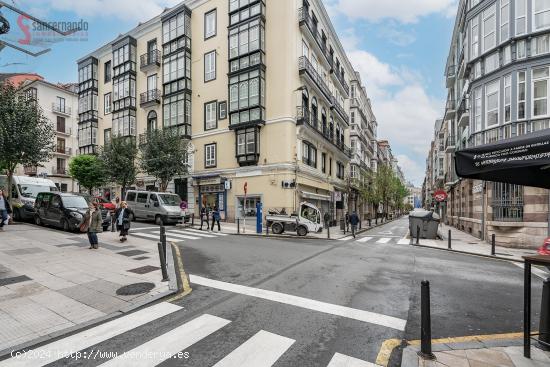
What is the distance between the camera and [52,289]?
6.28 metres

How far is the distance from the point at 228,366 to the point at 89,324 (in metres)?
2.66

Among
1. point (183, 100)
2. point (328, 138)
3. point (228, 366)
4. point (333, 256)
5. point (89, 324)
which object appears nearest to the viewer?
point (228, 366)

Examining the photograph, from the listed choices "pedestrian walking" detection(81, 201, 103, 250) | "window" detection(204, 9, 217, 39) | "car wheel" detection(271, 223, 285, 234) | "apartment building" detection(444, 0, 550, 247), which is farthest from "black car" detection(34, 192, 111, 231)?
"apartment building" detection(444, 0, 550, 247)

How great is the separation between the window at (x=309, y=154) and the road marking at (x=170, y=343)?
20.3m

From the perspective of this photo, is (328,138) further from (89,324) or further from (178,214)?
(89,324)

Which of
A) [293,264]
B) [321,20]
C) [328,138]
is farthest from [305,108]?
[293,264]

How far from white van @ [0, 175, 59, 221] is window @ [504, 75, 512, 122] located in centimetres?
2622

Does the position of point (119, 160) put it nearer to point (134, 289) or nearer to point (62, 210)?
point (62, 210)

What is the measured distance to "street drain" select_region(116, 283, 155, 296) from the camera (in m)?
6.15

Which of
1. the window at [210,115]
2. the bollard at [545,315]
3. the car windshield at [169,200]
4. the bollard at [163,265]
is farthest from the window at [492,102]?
the car windshield at [169,200]

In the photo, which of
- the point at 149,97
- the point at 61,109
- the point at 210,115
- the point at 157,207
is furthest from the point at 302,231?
the point at 61,109

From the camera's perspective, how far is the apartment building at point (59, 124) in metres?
43.0

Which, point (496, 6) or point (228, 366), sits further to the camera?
point (496, 6)

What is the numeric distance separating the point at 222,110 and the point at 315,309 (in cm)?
2279
